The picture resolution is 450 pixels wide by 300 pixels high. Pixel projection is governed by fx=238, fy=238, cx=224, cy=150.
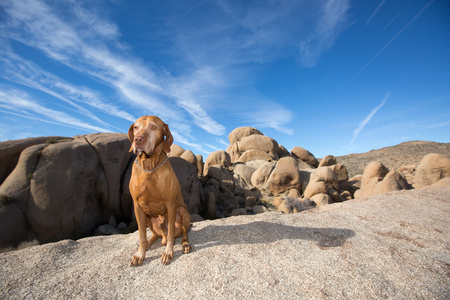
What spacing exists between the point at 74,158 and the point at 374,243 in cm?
1057

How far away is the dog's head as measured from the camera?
130 inches

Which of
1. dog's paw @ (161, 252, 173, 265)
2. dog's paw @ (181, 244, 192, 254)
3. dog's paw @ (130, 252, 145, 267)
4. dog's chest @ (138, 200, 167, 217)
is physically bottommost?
dog's paw @ (130, 252, 145, 267)

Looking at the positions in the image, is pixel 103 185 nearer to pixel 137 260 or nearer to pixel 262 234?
pixel 137 260

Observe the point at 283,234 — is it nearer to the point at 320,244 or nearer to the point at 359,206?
the point at 320,244

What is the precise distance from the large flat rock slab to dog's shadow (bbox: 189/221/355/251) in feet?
0.06

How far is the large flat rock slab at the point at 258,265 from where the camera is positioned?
2973 mm

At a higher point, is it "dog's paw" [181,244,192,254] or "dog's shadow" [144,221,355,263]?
"dog's shadow" [144,221,355,263]

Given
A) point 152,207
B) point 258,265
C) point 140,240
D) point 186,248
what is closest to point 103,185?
point 140,240

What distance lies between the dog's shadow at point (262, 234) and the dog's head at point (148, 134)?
6.27 feet

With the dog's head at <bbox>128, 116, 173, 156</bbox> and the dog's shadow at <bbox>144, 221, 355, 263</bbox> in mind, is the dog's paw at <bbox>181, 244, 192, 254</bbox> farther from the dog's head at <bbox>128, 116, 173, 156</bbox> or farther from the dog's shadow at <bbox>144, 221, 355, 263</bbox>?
the dog's head at <bbox>128, 116, 173, 156</bbox>

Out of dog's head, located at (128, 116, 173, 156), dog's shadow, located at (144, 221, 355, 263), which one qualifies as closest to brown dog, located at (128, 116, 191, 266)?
dog's head, located at (128, 116, 173, 156)

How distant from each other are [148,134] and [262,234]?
2895mm

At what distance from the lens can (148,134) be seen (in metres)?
3.40

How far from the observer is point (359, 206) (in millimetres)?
6941
